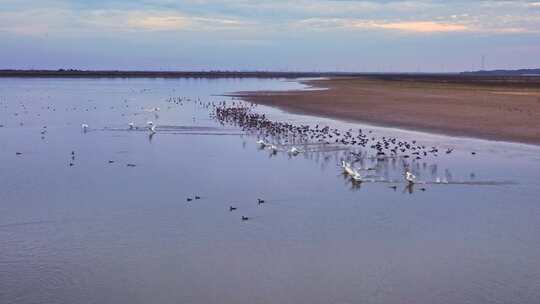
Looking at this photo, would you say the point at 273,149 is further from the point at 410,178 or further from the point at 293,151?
the point at 410,178

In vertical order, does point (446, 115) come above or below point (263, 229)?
above

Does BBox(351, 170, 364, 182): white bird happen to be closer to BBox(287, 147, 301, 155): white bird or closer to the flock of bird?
the flock of bird

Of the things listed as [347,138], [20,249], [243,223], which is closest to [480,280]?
[243,223]

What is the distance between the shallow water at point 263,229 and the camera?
1002 cm

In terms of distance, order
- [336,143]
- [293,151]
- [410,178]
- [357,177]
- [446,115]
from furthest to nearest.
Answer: [446,115]
[336,143]
[293,151]
[357,177]
[410,178]

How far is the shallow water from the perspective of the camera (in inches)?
395

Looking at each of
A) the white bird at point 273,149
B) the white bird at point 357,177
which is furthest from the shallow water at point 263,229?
the white bird at point 273,149

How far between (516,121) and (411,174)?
1654cm

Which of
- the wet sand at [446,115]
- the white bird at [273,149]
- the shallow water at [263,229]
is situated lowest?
the shallow water at [263,229]

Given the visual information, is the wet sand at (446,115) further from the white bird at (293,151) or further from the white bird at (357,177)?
the white bird at (357,177)

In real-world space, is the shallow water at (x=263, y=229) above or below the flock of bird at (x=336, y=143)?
below

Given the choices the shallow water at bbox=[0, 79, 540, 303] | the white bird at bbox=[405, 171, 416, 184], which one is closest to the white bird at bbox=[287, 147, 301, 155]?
the shallow water at bbox=[0, 79, 540, 303]

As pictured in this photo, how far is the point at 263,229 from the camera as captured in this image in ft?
43.3

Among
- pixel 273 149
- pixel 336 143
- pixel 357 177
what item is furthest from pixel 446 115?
pixel 357 177
